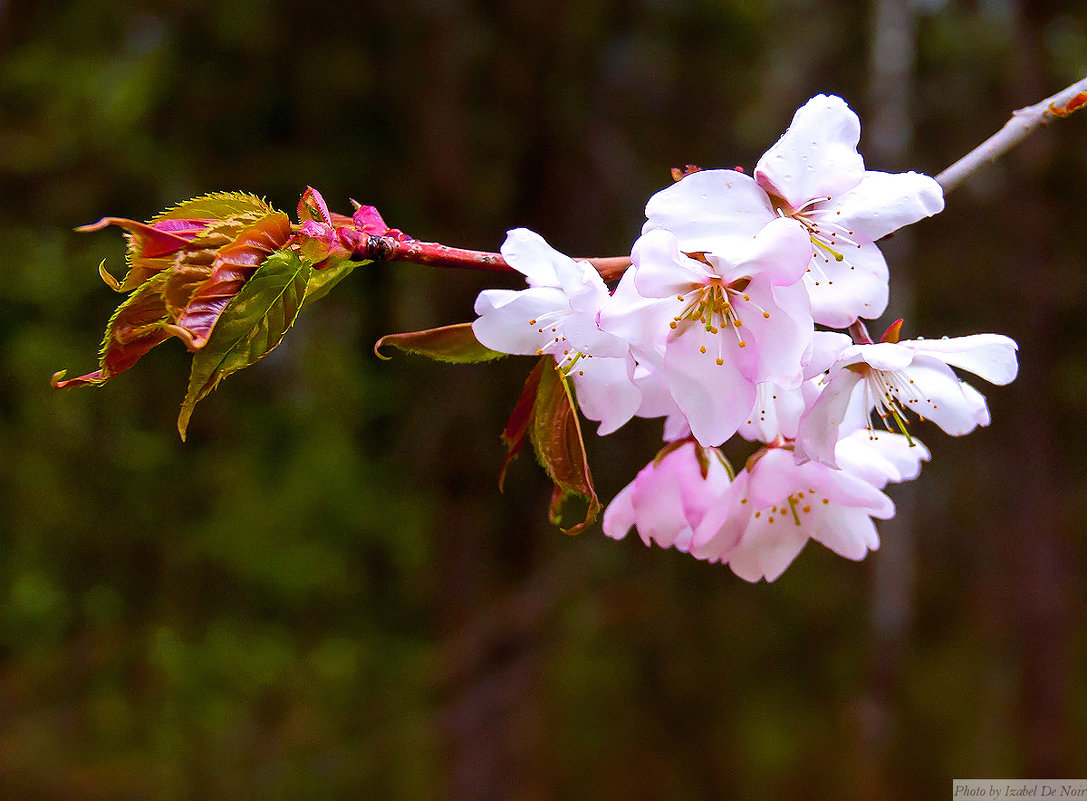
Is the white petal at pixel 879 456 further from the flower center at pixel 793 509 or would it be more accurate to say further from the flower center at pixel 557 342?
the flower center at pixel 557 342

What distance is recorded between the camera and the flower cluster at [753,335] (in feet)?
1.59

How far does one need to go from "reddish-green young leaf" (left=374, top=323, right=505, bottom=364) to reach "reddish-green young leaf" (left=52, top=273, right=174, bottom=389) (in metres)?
0.12

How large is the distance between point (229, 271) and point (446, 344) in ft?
0.47

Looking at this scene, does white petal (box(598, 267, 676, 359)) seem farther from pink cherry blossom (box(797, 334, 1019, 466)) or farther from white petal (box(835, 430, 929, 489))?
white petal (box(835, 430, 929, 489))

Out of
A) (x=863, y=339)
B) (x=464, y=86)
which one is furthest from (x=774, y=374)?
(x=464, y=86)

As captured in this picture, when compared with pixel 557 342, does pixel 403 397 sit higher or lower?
higher

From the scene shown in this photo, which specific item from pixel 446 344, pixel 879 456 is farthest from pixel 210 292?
pixel 879 456

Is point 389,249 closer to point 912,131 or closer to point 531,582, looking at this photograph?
point 531,582

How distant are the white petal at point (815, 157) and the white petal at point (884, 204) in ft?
0.04

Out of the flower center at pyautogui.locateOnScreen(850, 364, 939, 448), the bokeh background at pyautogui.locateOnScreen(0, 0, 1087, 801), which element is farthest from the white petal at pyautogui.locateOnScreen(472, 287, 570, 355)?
the bokeh background at pyautogui.locateOnScreen(0, 0, 1087, 801)

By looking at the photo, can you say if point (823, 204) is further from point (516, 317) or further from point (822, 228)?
point (516, 317)

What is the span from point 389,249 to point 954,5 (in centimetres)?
390

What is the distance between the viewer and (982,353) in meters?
0.56

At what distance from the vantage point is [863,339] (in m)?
0.56
